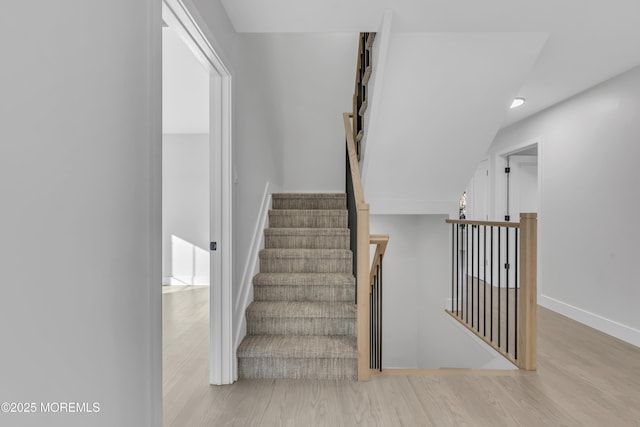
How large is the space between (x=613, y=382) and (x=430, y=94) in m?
2.30

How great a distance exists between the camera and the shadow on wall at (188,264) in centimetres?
538

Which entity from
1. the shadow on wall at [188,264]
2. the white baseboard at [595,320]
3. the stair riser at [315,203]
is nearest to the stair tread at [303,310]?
the stair riser at [315,203]

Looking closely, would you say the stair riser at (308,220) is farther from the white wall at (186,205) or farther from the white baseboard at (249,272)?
the white wall at (186,205)

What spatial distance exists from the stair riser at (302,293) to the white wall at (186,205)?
2.95 meters

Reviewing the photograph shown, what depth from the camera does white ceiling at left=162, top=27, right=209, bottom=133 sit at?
2869 millimetres

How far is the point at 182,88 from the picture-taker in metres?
3.70

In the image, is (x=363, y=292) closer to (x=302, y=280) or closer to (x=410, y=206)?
(x=302, y=280)

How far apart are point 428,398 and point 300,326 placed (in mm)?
945

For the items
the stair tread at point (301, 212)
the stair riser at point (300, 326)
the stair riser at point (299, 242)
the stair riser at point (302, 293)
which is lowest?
the stair riser at point (300, 326)

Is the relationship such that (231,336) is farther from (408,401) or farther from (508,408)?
(508,408)

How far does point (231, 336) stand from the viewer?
2.12 meters

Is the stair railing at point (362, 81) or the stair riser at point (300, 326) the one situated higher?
the stair railing at point (362, 81)

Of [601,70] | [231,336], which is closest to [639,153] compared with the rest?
[601,70]

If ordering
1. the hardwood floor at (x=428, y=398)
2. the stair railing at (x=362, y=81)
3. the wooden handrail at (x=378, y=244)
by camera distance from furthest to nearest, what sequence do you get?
1. the stair railing at (x=362, y=81)
2. the wooden handrail at (x=378, y=244)
3. the hardwood floor at (x=428, y=398)
